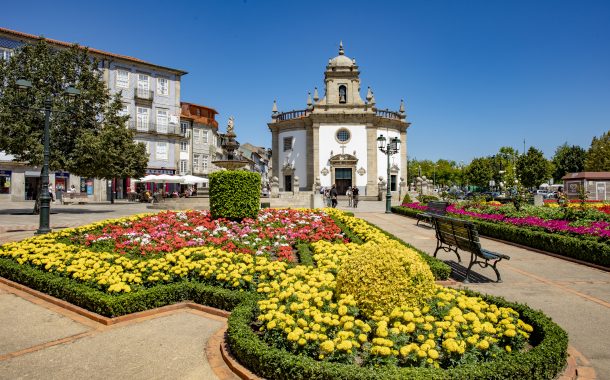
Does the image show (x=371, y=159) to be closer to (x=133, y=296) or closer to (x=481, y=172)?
(x=133, y=296)

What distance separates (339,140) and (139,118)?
2189 centimetres

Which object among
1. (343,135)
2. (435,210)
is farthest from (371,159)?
(435,210)

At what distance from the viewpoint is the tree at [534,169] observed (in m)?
59.0

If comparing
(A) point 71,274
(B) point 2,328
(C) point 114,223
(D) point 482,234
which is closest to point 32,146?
(C) point 114,223

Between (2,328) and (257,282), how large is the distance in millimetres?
3341

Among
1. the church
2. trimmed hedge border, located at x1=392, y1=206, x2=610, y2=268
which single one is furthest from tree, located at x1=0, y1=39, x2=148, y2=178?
the church

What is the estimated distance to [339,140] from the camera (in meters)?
42.8

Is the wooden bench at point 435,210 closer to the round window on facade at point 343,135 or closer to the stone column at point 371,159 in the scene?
the stone column at point 371,159

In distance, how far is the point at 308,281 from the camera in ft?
17.9

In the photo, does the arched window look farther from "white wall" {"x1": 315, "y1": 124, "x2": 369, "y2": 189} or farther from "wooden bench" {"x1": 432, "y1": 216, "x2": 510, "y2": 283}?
"wooden bench" {"x1": 432, "y1": 216, "x2": 510, "y2": 283}

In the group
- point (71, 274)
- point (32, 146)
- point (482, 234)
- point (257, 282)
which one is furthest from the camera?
point (32, 146)

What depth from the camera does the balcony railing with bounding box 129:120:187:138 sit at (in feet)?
133

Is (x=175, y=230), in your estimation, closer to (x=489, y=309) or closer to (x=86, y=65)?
(x=489, y=309)

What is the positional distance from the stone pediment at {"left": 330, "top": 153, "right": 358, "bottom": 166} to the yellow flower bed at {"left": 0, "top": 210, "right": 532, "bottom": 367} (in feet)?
119
